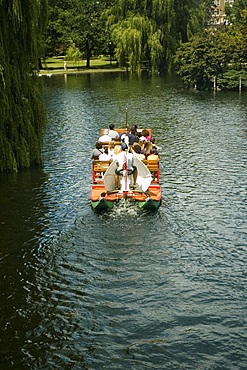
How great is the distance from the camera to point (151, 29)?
66562mm

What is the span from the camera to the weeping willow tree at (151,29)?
66625 mm

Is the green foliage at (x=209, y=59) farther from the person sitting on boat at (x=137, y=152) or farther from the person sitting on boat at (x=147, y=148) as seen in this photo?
the person sitting on boat at (x=137, y=152)

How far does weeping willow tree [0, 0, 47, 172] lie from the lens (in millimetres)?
21031

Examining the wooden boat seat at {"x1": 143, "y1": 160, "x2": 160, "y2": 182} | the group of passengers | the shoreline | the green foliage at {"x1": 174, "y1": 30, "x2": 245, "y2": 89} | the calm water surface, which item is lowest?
the calm water surface

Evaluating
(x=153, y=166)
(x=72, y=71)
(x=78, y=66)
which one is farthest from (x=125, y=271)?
(x=78, y=66)

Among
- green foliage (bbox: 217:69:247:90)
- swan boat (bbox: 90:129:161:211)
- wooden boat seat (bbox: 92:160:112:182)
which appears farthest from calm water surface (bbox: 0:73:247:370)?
green foliage (bbox: 217:69:247:90)

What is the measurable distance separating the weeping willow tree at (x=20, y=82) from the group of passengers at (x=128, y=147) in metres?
3.11

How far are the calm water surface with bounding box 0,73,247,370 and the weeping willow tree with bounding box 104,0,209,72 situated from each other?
4233 cm

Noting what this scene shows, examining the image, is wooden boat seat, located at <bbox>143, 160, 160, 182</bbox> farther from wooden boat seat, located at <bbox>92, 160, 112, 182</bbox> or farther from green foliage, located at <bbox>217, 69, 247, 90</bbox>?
green foliage, located at <bbox>217, 69, 247, 90</bbox>

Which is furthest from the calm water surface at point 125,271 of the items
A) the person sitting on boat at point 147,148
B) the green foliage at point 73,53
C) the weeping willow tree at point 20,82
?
the green foliage at point 73,53

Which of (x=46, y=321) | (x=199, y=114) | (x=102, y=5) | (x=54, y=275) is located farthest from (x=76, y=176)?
(x=102, y=5)

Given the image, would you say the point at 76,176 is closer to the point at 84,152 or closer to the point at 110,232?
the point at 84,152

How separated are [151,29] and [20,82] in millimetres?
47442

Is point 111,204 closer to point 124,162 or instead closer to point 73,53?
point 124,162
